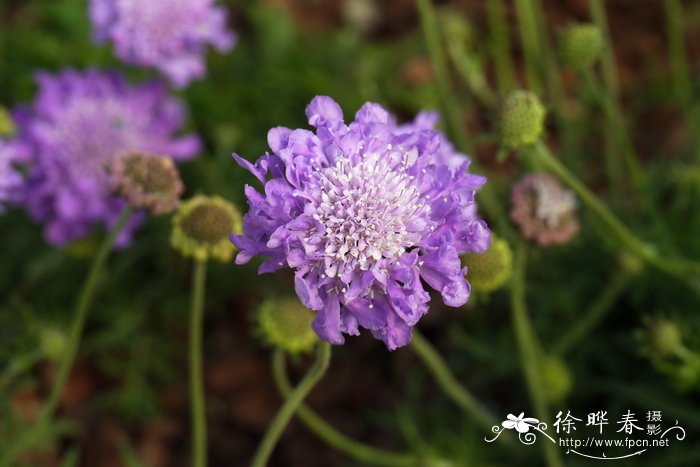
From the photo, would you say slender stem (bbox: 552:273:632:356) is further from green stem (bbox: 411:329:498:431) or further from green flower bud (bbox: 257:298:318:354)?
green flower bud (bbox: 257:298:318:354)

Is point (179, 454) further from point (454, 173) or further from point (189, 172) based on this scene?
point (454, 173)

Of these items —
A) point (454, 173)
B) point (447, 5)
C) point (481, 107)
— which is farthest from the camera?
point (447, 5)

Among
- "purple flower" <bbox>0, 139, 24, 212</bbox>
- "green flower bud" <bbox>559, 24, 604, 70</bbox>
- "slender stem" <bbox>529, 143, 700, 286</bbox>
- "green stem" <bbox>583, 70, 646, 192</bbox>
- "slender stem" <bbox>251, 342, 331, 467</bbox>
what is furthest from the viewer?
"green stem" <bbox>583, 70, 646, 192</bbox>

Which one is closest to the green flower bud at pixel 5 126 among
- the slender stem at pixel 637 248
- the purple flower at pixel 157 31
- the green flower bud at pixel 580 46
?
the purple flower at pixel 157 31

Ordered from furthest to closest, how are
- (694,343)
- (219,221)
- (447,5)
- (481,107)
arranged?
1. (447,5)
2. (481,107)
3. (694,343)
4. (219,221)

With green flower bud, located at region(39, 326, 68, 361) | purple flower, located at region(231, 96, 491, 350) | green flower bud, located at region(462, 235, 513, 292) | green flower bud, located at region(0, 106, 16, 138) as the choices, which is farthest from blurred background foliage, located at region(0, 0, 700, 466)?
purple flower, located at region(231, 96, 491, 350)

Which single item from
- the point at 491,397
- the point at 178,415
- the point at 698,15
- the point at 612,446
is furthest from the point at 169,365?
the point at 698,15

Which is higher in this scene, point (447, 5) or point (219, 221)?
point (447, 5)
